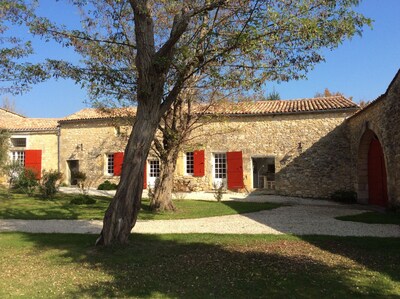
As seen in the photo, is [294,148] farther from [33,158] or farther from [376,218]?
[33,158]

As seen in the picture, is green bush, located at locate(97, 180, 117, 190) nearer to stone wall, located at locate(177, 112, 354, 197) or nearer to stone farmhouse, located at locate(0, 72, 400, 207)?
stone farmhouse, located at locate(0, 72, 400, 207)

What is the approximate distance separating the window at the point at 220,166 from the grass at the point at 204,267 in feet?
39.4

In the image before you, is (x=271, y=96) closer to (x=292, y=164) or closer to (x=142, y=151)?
(x=292, y=164)

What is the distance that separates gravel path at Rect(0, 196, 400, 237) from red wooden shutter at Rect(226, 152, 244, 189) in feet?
25.3

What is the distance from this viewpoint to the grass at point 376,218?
31.5 feet

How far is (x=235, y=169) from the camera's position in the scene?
19.0 meters

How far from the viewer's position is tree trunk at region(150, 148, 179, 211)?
12.3m

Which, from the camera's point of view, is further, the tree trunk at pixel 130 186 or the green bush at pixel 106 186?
the green bush at pixel 106 186

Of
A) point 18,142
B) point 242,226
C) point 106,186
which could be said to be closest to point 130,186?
point 242,226

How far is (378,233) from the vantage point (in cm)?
792

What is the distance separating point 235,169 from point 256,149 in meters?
1.45

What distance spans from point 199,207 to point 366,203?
6.85 meters

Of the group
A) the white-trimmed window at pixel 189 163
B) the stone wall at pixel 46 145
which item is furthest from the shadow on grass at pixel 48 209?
the stone wall at pixel 46 145

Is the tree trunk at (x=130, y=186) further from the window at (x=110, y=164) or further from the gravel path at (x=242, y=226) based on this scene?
the window at (x=110, y=164)
